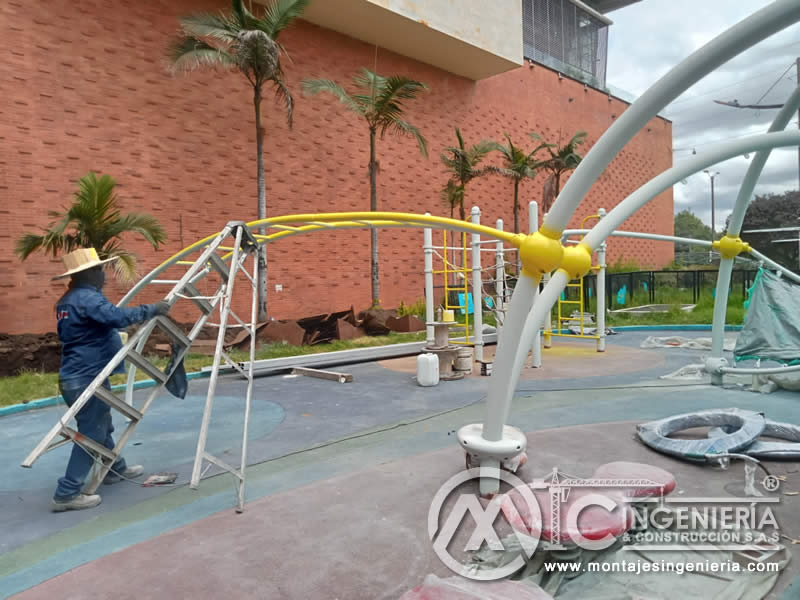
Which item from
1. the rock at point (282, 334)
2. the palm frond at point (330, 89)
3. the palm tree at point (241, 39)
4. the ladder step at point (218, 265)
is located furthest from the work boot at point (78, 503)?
the palm frond at point (330, 89)

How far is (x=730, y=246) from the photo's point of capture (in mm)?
6500

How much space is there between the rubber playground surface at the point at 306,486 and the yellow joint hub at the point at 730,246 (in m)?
1.91

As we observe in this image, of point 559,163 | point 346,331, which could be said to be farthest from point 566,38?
point 346,331

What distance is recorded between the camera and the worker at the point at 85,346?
424cm

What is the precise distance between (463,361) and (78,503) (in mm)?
6556

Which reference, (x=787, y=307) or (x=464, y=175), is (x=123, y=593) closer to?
(x=787, y=307)

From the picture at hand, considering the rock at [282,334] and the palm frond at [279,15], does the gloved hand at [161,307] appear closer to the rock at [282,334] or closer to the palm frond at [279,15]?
the rock at [282,334]

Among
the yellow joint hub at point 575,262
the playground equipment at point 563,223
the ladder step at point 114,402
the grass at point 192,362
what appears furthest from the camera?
the grass at point 192,362

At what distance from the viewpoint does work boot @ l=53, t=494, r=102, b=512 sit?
13.7 feet

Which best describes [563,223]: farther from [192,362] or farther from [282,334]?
[282,334]

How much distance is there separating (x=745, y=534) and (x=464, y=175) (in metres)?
16.5

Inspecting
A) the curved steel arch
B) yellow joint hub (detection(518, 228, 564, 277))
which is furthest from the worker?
yellow joint hub (detection(518, 228, 564, 277))

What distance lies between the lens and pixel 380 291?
18062 millimetres

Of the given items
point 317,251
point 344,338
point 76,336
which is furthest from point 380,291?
point 76,336
